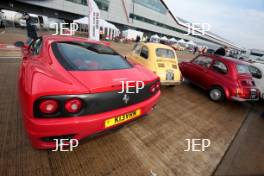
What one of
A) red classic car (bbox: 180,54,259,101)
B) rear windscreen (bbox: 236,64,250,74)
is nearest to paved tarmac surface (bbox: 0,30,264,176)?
red classic car (bbox: 180,54,259,101)

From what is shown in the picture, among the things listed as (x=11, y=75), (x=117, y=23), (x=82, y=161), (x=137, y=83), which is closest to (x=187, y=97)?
(x=137, y=83)

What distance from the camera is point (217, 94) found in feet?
16.7

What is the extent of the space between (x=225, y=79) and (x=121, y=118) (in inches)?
168

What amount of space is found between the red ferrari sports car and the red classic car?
3.54 m

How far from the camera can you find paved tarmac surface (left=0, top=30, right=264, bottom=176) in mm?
2004

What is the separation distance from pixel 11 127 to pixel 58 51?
1.50m

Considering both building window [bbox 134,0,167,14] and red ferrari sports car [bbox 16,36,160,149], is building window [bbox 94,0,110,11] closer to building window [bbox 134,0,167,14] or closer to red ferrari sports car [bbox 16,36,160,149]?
building window [bbox 134,0,167,14]

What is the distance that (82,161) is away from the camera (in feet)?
6.84

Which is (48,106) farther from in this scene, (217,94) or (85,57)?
(217,94)

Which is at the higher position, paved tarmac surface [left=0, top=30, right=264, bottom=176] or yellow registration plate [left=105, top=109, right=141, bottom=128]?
yellow registration plate [left=105, top=109, right=141, bottom=128]

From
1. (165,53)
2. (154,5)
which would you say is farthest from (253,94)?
(154,5)

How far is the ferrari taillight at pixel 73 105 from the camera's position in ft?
5.46

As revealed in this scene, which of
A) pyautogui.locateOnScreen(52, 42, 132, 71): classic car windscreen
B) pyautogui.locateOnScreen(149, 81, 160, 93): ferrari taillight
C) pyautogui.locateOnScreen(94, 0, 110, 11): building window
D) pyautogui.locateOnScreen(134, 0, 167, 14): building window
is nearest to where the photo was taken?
pyautogui.locateOnScreen(52, 42, 132, 71): classic car windscreen

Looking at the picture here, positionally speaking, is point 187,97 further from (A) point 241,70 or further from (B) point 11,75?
(B) point 11,75
